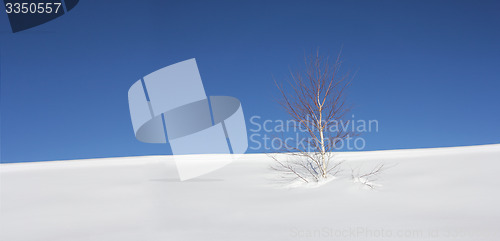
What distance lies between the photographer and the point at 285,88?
804cm

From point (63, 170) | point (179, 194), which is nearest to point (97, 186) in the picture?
point (179, 194)

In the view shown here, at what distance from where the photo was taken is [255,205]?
4418 millimetres

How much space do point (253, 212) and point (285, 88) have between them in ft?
14.4

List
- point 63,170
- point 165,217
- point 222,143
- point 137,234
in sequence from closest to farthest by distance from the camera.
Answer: point 137,234 < point 165,217 < point 63,170 < point 222,143

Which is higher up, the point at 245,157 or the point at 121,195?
the point at 245,157

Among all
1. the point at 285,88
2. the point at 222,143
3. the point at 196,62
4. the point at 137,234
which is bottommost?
the point at 137,234

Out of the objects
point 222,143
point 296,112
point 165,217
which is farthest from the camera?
point 222,143

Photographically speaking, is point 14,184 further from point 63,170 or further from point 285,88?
point 285,88

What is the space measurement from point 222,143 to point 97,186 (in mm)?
3234

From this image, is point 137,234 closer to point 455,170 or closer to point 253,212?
point 253,212

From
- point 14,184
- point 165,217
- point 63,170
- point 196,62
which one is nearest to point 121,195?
point 165,217

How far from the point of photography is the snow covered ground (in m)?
3.39

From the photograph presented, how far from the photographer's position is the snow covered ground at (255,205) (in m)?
3.39

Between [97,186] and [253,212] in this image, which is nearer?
[253,212]
